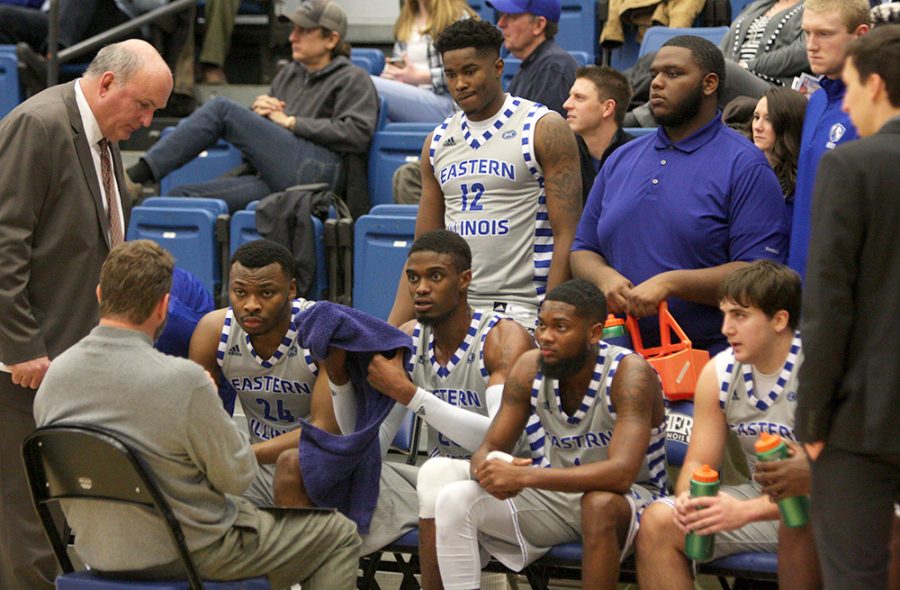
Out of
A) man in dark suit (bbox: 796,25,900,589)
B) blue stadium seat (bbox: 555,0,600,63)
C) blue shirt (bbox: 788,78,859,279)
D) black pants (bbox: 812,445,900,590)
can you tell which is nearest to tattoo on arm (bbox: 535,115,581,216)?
blue shirt (bbox: 788,78,859,279)

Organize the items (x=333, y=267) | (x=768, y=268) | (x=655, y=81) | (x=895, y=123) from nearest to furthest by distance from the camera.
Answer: (x=895, y=123), (x=768, y=268), (x=655, y=81), (x=333, y=267)

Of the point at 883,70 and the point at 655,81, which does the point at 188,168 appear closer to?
the point at 655,81

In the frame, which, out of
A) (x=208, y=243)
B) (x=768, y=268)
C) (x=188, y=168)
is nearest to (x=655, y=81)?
(x=768, y=268)

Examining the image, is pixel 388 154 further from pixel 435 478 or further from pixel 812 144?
A: pixel 435 478

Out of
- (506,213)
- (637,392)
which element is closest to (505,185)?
(506,213)

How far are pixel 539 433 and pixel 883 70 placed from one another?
1598mm

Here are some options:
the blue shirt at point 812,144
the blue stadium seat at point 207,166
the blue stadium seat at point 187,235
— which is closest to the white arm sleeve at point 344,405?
the blue shirt at point 812,144

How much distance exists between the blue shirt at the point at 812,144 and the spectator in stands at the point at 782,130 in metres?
0.27

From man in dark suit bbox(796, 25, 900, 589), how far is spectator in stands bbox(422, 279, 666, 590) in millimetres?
835

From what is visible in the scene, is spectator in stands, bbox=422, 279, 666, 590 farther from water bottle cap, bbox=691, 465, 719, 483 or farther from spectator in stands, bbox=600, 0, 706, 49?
spectator in stands, bbox=600, 0, 706, 49

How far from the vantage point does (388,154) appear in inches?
265

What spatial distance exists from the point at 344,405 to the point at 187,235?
2454 millimetres

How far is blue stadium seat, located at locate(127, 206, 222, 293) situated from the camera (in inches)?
248

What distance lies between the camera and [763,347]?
12.0 ft
